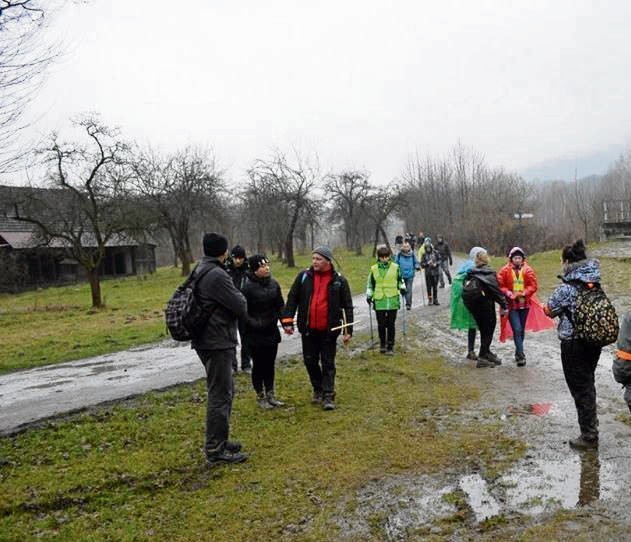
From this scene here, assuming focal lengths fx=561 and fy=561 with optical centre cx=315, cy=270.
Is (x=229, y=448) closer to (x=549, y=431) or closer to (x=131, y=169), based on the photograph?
(x=549, y=431)

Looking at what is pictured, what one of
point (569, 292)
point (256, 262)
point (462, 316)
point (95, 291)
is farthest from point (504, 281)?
point (95, 291)

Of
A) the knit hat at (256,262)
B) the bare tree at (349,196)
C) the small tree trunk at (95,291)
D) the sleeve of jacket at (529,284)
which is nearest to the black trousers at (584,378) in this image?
the sleeve of jacket at (529,284)

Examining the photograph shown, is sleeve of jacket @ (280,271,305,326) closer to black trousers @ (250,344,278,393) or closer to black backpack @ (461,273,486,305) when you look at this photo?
black trousers @ (250,344,278,393)

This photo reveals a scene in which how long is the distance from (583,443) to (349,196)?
5010cm

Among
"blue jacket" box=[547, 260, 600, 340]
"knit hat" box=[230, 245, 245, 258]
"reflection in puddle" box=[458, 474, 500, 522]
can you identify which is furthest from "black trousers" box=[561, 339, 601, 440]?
"knit hat" box=[230, 245, 245, 258]

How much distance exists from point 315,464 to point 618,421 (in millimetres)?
3295

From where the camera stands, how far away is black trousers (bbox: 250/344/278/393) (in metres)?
7.12

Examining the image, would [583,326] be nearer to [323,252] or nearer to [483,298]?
[323,252]

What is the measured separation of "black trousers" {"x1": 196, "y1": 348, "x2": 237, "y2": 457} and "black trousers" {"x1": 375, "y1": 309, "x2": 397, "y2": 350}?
501 centimetres

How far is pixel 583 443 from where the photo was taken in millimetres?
5293

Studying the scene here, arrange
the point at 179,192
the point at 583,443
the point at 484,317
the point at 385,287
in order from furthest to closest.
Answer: the point at 179,192
the point at 385,287
the point at 484,317
the point at 583,443

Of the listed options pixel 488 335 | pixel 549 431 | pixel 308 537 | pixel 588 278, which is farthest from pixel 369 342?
pixel 308 537

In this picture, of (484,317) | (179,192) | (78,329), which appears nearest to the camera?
(484,317)

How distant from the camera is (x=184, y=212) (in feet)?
140
